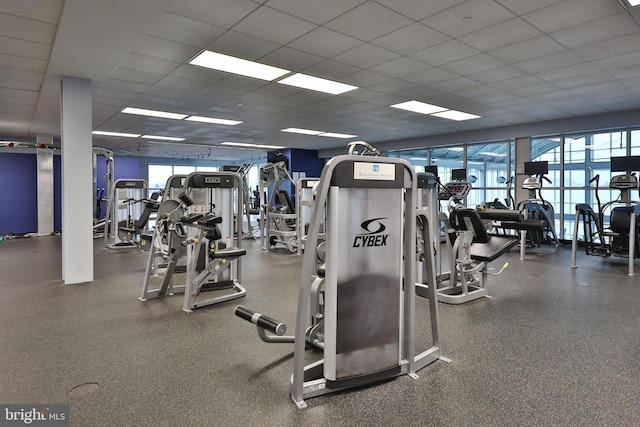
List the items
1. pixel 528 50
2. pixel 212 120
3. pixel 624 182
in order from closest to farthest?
pixel 528 50 < pixel 624 182 < pixel 212 120

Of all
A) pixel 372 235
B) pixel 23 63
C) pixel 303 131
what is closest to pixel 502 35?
pixel 372 235

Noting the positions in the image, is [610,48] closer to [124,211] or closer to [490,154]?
[490,154]

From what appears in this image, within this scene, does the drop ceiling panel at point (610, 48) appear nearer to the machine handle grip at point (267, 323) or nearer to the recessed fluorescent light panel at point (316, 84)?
the recessed fluorescent light panel at point (316, 84)

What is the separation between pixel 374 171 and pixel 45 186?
10.7 meters

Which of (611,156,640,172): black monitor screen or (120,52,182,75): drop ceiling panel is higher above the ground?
(120,52,182,75): drop ceiling panel

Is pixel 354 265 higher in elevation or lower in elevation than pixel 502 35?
lower

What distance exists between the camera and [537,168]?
7.43 meters

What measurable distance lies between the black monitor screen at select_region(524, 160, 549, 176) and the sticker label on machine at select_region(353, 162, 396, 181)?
6481 millimetres

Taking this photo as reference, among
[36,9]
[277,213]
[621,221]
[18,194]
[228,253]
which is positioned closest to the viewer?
[36,9]

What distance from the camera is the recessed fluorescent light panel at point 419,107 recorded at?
6672 mm

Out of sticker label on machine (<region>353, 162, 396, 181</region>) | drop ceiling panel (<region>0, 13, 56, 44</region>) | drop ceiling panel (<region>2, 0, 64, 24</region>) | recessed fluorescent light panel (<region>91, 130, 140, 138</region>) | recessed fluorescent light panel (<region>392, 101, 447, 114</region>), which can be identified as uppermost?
recessed fluorescent light panel (<region>91, 130, 140, 138</region>)

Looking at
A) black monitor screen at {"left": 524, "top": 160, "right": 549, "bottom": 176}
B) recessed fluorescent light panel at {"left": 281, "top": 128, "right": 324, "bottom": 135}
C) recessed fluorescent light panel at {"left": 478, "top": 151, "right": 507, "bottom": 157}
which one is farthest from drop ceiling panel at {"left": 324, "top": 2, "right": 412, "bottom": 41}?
recessed fluorescent light panel at {"left": 478, "top": 151, "right": 507, "bottom": 157}

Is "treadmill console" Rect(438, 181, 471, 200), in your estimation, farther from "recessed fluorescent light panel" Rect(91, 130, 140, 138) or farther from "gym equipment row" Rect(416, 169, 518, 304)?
"recessed fluorescent light panel" Rect(91, 130, 140, 138)

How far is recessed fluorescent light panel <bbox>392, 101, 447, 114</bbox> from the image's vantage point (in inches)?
263
